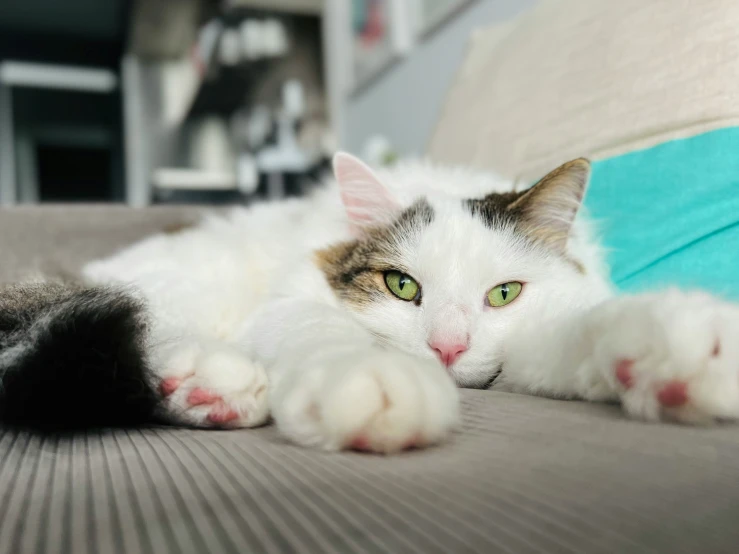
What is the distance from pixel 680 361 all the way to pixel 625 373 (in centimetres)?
6

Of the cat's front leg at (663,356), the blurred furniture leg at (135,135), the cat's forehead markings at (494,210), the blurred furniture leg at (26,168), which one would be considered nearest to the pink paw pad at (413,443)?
the cat's front leg at (663,356)

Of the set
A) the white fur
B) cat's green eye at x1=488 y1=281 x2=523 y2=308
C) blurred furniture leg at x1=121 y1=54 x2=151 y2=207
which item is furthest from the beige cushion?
blurred furniture leg at x1=121 y1=54 x2=151 y2=207

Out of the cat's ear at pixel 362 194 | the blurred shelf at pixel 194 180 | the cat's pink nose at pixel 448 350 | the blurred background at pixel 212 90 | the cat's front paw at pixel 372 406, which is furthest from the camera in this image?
the blurred shelf at pixel 194 180

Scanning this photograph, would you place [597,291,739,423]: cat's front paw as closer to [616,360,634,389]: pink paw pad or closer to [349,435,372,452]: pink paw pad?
[616,360,634,389]: pink paw pad

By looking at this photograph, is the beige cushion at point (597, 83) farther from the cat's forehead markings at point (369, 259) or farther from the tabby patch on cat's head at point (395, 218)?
the cat's forehead markings at point (369, 259)

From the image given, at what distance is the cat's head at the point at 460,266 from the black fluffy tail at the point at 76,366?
0.41 metres

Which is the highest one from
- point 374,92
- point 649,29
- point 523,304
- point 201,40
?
point 201,40

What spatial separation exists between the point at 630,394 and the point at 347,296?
574 millimetres

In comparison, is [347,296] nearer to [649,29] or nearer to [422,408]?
[422,408]

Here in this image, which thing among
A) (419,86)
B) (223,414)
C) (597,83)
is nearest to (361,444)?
(223,414)

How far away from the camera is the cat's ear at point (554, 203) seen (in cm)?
96

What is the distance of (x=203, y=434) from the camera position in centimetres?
65

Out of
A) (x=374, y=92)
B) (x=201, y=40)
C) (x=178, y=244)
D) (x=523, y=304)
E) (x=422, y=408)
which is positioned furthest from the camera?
(x=201, y=40)

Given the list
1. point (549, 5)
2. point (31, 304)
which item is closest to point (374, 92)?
point (549, 5)
